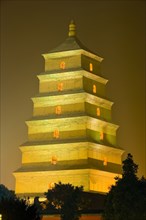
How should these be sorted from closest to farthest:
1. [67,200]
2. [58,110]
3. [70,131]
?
[67,200], [70,131], [58,110]

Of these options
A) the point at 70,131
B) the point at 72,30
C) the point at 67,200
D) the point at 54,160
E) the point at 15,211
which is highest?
the point at 72,30

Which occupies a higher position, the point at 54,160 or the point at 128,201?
the point at 54,160

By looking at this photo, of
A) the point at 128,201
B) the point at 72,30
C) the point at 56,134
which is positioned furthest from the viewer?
the point at 72,30

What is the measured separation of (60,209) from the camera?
35.5m

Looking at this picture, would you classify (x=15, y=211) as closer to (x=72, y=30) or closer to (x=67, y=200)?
(x=67, y=200)

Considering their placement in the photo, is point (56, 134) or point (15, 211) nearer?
point (15, 211)

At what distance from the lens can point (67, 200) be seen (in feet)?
115

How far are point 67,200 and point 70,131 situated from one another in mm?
8318

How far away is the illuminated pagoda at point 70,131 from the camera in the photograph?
4131 cm

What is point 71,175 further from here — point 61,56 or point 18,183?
point 61,56

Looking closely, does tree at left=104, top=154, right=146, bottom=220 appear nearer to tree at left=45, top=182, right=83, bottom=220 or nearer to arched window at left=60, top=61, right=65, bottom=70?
tree at left=45, top=182, right=83, bottom=220

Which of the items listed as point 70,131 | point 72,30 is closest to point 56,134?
point 70,131

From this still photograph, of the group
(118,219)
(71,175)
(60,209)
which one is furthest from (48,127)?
(118,219)

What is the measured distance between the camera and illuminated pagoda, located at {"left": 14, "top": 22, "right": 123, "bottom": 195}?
136ft
